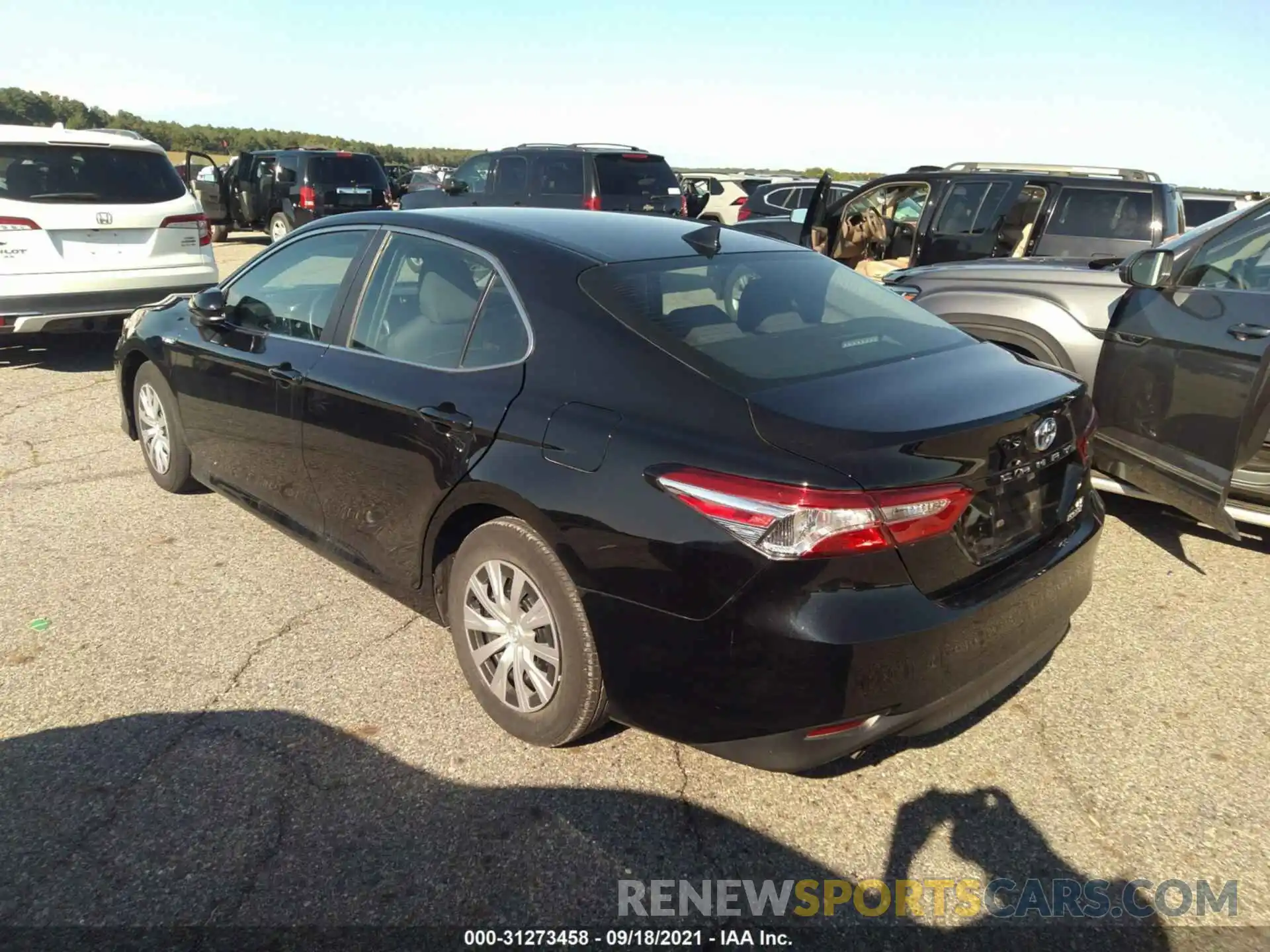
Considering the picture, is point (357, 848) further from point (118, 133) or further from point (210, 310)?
point (118, 133)

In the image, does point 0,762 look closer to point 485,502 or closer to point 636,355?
point 485,502

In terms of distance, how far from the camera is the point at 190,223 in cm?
802

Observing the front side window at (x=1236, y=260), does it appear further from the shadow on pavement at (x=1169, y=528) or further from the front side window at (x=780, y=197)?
the front side window at (x=780, y=197)

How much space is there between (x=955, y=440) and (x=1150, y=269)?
8.37 feet

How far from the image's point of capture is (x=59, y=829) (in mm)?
2531

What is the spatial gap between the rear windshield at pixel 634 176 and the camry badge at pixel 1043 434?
1043cm

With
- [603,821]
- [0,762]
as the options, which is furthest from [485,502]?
[0,762]

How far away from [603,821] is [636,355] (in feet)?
4.39

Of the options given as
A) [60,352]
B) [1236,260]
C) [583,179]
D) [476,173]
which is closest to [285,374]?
[1236,260]

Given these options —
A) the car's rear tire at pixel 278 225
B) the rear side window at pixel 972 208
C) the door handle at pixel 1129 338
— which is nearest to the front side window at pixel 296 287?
the door handle at pixel 1129 338

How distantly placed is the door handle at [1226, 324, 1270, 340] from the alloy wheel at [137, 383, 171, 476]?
16.7ft

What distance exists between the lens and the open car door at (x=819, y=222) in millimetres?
9086

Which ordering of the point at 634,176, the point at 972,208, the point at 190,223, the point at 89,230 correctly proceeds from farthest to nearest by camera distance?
the point at 634,176, the point at 972,208, the point at 190,223, the point at 89,230

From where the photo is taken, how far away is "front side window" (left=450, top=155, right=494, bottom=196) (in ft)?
44.6
